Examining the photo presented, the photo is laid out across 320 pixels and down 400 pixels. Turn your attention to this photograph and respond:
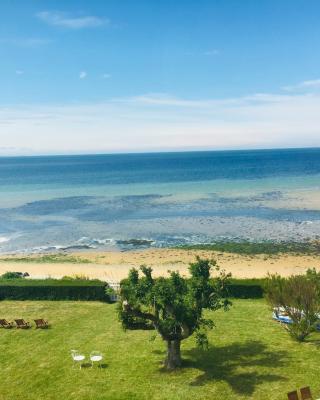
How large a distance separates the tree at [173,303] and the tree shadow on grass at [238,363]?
1515mm

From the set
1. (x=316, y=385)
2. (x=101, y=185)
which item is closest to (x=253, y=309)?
(x=316, y=385)

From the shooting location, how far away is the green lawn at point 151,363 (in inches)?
743

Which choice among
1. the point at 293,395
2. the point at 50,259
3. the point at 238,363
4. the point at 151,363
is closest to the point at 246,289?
the point at 238,363

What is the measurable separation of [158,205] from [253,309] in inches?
2518

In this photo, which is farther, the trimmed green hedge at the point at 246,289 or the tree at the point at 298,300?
the trimmed green hedge at the point at 246,289

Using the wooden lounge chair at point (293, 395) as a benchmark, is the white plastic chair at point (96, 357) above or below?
below

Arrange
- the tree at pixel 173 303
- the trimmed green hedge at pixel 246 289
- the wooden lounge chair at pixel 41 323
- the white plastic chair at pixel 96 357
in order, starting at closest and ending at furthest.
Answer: the tree at pixel 173 303, the white plastic chair at pixel 96 357, the wooden lounge chair at pixel 41 323, the trimmed green hedge at pixel 246 289

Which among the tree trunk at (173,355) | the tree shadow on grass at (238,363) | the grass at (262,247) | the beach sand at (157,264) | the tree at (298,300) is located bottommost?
the beach sand at (157,264)

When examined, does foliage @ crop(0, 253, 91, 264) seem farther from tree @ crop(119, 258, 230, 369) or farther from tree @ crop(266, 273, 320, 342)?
tree @ crop(119, 258, 230, 369)

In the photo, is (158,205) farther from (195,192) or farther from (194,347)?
(194,347)

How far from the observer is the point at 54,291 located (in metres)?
33.0

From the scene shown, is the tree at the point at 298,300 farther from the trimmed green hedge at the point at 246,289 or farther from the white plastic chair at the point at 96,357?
the white plastic chair at the point at 96,357

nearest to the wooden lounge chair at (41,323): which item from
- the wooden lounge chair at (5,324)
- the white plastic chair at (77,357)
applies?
the wooden lounge chair at (5,324)

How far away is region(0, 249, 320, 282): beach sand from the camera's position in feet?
147
